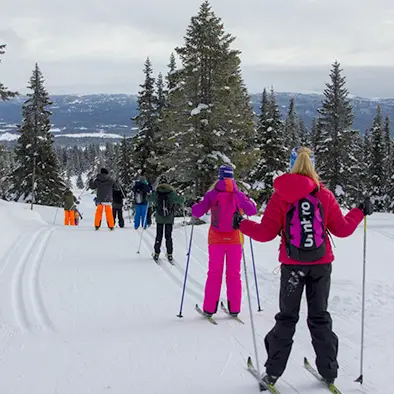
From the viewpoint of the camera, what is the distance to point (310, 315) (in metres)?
4.30

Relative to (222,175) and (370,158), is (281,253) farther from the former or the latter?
(370,158)

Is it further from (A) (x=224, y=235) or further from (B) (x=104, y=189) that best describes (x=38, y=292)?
(B) (x=104, y=189)

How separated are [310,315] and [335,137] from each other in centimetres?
3249

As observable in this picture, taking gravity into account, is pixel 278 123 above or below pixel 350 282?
above

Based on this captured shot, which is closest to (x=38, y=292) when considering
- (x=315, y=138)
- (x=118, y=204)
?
(x=118, y=204)

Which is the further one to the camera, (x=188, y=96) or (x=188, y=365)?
(x=188, y=96)

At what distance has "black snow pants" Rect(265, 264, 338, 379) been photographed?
13.8 ft

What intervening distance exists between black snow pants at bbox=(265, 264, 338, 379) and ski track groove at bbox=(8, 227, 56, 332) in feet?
10.5

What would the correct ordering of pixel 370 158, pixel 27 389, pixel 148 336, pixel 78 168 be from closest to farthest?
pixel 27 389 → pixel 148 336 → pixel 370 158 → pixel 78 168

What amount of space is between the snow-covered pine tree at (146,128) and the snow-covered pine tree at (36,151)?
9.29m

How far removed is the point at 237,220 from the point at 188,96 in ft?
63.1

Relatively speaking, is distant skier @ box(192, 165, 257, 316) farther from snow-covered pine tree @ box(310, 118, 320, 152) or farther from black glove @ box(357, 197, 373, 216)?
snow-covered pine tree @ box(310, 118, 320, 152)

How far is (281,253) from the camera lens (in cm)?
429

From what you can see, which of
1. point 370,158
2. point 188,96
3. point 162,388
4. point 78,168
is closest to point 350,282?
point 162,388
